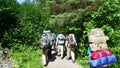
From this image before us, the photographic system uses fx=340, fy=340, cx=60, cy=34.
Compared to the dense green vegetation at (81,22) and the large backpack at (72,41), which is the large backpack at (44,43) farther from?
the large backpack at (72,41)

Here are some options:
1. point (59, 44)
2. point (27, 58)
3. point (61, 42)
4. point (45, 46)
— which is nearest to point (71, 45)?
point (61, 42)

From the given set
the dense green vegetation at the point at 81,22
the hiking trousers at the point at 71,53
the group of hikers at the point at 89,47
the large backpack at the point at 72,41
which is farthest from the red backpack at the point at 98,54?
the hiking trousers at the point at 71,53

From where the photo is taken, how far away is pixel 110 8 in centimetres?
1509

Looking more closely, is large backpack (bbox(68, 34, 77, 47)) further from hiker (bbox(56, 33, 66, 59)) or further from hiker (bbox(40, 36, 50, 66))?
hiker (bbox(40, 36, 50, 66))

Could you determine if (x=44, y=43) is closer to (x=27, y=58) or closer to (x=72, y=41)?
(x=72, y=41)

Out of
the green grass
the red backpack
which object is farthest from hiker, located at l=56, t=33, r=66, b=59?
the red backpack

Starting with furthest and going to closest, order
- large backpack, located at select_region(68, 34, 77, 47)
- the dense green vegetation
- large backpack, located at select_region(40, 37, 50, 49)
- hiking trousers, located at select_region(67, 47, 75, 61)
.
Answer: the dense green vegetation
hiking trousers, located at select_region(67, 47, 75, 61)
large backpack, located at select_region(68, 34, 77, 47)
large backpack, located at select_region(40, 37, 50, 49)

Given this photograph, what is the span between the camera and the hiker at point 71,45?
14188mm

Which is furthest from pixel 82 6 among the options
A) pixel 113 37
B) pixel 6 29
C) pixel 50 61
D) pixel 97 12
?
pixel 6 29

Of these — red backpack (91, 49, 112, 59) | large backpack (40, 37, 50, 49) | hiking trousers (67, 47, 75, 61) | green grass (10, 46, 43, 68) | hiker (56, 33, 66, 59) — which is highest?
red backpack (91, 49, 112, 59)

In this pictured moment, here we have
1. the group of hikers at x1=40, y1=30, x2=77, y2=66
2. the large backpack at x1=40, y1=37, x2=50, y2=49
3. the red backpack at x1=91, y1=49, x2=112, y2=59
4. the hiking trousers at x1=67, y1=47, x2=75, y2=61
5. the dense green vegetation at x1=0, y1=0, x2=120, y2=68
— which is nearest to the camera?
the red backpack at x1=91, y1=49, x2=112, y2=59

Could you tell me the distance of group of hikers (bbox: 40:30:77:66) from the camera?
13586mm

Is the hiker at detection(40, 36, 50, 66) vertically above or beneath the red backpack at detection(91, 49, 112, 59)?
beneath

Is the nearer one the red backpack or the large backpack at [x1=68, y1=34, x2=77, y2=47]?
the red backpack
